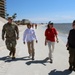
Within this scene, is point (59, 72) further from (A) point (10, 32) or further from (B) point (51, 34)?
(A) point (10, 32)

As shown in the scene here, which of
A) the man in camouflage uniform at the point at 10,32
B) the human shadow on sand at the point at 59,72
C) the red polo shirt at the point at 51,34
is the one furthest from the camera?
the man in camouflage uniform at the point at 10,32

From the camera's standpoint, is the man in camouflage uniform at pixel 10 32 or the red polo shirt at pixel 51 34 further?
the man in camouflage uniform at pixel 10 32

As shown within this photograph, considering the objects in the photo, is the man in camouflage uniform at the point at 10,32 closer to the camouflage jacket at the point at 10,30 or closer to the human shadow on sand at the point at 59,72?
the camouflage jacket at the point at 10,30

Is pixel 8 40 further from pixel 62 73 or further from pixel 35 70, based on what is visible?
pixel 62 73

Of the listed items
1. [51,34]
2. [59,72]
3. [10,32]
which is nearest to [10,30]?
[10,32]

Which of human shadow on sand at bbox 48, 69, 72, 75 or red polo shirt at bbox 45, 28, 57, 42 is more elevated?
red polo shirt at bbox 45, 28, 57, 42

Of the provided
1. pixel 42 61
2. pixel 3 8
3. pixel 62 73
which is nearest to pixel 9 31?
pixel 42 61

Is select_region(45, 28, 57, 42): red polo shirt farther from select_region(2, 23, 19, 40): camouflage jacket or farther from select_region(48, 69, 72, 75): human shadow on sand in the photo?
select_region(48, 69, 72, 75): human shadow on sand

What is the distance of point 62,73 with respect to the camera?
905 cm

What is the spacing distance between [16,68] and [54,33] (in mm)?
2521

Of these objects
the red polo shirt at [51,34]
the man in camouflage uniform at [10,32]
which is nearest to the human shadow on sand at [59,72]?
the red polo shirt at [51,34]

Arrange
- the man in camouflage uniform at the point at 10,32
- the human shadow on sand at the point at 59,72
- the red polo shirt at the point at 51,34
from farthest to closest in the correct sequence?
the man in camouflage uniform at the point at 10,32, the red polo shirt at the point at 51,34, the human shadow on sand at the point at 59,72

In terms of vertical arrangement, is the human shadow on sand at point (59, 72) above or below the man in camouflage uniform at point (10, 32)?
below

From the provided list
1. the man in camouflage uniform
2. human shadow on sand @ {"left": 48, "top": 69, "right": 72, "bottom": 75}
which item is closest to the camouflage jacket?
the man in camouflage uniform
